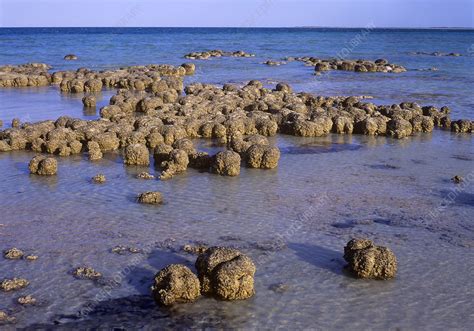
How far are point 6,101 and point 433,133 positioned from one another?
76.2 ft

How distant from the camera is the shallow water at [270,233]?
32.5ft

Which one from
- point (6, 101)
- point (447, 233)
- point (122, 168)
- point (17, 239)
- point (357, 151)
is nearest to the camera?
point (17, 239)

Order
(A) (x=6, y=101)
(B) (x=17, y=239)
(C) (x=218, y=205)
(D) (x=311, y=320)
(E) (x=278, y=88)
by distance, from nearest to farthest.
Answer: (D) (x=311, y=320) → (B) (x=17, y=239) → (C) (x=218, y=205) → (A) (x=6, y=101) → (E) (x=278, y=88)

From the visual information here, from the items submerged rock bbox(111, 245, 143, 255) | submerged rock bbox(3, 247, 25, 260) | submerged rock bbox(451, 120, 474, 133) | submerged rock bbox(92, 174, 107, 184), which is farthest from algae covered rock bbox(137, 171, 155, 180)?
submerged rock bbox(451, 120, 474, 133)

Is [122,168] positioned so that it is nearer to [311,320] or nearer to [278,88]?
[311,320]

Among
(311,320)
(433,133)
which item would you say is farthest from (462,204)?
(433,133)

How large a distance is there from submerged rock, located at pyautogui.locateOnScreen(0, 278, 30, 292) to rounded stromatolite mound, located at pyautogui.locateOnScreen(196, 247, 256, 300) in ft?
10.6

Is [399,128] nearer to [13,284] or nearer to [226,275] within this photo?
[226,275]

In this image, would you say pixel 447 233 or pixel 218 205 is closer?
pixel 447 233

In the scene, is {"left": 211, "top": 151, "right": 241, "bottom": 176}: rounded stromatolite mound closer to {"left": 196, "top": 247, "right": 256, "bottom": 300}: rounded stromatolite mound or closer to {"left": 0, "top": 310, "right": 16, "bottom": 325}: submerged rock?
{"left": 196, "top": 247, "right": 256, "bottom": 300}: rounded stromatolite mound

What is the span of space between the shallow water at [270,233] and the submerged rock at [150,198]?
233mm

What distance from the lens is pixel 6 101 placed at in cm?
3275

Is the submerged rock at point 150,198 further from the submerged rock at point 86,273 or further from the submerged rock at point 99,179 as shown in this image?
the submerged rock at point 86,273

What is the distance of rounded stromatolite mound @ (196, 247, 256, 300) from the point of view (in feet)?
33.3
